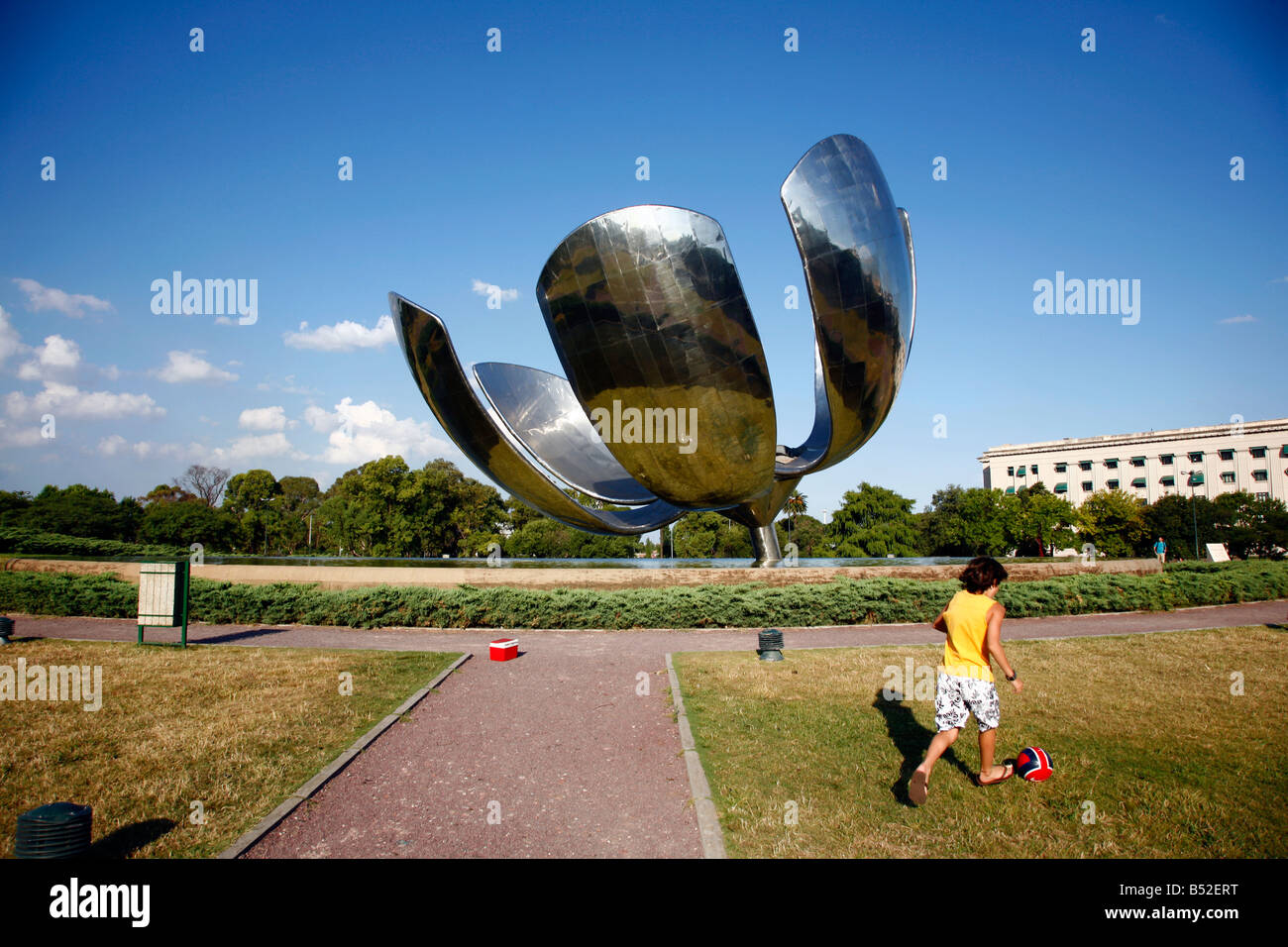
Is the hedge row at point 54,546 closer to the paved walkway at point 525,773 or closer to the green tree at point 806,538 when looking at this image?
the paved walkway at point 525,773

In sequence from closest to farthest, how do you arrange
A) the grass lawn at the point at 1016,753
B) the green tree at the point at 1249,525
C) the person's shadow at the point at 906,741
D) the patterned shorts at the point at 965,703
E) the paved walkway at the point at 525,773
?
1. the grass lawn at the point at 1016,753
2. the paved walkway at the point at 525,773
3. the patterned shorts at the point at 965,703
4. the person's shadow at the point at 906,741
5. the green tree at the point at 1249,525

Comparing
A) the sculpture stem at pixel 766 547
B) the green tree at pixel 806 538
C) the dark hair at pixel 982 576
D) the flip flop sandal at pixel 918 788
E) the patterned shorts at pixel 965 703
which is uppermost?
the dark hair at pixel 982 576

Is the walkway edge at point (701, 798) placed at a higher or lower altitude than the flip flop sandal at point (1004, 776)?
lower

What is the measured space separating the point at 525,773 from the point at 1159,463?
77.4 meters

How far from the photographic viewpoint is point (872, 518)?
43.9m

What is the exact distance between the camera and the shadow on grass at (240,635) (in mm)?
11193

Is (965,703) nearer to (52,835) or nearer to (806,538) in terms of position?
(52,835)

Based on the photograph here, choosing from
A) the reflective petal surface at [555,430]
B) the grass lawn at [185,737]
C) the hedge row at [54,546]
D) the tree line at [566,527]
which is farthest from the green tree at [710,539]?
the grass lawn at [185,737]

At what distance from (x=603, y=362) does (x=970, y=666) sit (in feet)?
15.0

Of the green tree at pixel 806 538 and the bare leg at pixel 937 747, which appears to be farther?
the green tree at pixel 806 538

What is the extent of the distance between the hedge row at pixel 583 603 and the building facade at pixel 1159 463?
189 ft

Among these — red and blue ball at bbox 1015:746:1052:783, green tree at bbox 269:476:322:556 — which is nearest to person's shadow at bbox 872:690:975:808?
red and blue ball at bbox 1015:746:1052:783

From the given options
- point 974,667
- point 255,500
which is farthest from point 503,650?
point 255,500

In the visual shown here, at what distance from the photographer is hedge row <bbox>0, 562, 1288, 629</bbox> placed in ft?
41.8
